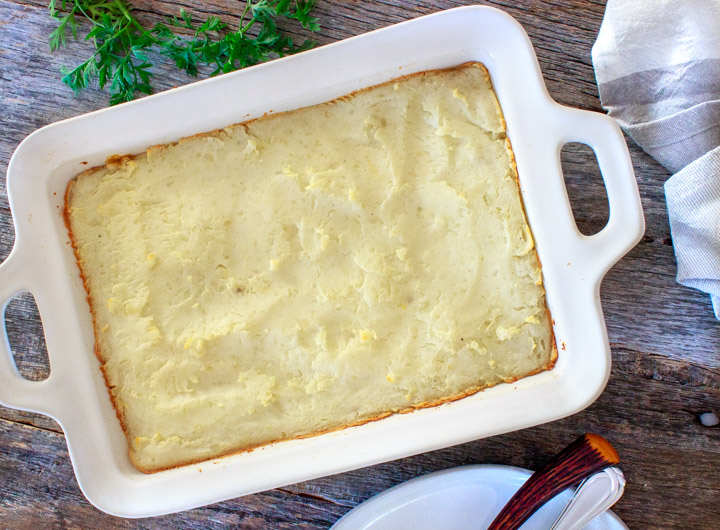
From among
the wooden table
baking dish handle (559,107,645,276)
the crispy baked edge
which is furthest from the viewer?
the wooden table

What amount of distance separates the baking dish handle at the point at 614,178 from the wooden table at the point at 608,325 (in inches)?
10.6

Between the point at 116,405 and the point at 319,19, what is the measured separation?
106 centimetres

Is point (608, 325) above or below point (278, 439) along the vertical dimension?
above

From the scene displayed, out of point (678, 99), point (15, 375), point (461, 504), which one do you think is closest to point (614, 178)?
point (678, 99)

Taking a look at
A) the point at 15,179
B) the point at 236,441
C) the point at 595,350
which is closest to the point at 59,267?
the point at 15,179

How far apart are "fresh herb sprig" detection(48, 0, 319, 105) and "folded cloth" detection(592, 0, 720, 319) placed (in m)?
0.74

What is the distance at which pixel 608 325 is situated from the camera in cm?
136

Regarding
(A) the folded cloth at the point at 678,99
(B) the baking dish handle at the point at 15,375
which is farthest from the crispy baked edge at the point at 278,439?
(A) the folded cloth at the point at 678,99

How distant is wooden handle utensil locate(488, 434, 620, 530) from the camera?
48.1 inches

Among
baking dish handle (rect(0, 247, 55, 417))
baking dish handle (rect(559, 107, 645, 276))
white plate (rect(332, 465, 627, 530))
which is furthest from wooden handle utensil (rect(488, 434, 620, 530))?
baking dish handle (rect(0, 247, 55, 417))

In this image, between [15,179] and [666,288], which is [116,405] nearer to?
[15,179]

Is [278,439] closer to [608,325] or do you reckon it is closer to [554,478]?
[554,478]

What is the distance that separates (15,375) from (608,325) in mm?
1388

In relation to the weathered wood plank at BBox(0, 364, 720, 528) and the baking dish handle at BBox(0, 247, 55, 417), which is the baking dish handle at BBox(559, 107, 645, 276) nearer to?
the weathered wood plank at BBox(0, 364, 720, 528)
